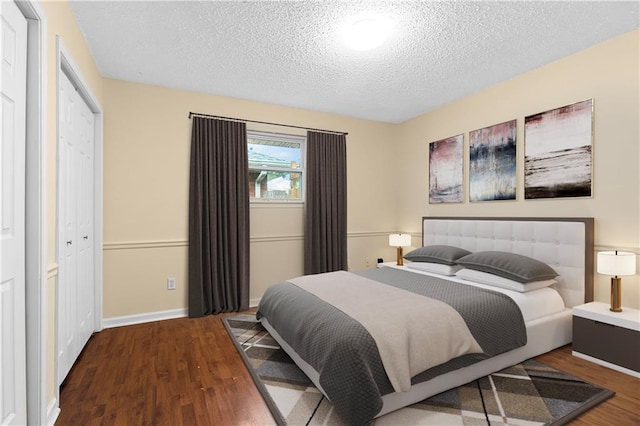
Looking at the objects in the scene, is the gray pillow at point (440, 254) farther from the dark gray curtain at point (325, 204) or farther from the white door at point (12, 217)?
the white door at point (12, 217)

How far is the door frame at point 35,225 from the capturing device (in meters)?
1.58

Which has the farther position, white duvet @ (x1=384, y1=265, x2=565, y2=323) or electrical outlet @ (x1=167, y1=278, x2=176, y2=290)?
electrical outlet @ (x1=167, y1=278, x2=176, y2=290)

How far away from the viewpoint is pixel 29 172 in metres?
1.59

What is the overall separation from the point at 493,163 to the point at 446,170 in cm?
65

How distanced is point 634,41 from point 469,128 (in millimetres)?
1529

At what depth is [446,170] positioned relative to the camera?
411cm

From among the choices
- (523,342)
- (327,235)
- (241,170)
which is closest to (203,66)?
(241,170)

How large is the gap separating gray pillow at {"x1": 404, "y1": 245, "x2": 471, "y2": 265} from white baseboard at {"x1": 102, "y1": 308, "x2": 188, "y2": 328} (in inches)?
110

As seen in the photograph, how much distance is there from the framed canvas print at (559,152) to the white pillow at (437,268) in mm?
1041

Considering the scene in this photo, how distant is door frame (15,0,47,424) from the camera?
1.58m

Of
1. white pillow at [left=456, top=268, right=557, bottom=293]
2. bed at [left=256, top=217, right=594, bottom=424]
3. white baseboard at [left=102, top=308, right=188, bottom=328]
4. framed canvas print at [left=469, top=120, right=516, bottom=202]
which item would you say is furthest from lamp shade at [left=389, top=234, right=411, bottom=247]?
white baseboard at [left=102, top=308, right=188, bottom=328]

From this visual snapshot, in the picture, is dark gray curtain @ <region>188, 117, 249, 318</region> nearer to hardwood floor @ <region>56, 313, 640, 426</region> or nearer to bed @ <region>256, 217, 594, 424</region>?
hardwood floor @ <region>56, 313, 640, 426</region>

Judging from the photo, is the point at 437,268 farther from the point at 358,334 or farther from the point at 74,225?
the point at 74,225

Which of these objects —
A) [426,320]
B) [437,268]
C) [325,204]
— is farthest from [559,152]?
[325,204]
